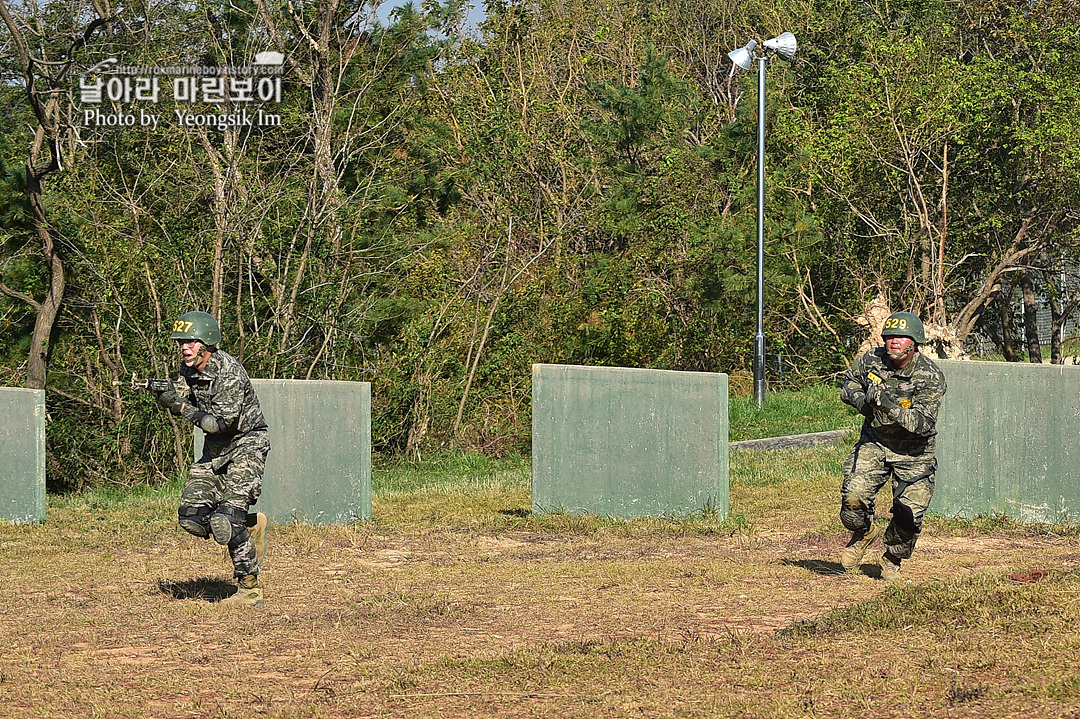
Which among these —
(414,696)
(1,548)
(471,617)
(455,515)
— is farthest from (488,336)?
(414,696)

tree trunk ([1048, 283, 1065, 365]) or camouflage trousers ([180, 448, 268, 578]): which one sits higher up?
tree trunk ([1048, 283, 1065, 365])

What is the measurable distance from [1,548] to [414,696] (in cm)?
570

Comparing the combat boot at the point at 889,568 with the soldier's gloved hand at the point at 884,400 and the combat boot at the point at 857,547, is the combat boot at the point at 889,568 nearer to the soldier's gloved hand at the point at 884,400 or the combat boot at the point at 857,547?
the combat boot at the point at 857,547

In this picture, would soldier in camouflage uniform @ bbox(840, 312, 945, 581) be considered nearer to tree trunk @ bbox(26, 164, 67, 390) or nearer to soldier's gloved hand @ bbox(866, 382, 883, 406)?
soldier's gloved hand @ bbox(866, 382, 883, 406)

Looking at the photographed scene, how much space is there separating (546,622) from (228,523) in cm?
183

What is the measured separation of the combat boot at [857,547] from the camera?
8102 millimetres

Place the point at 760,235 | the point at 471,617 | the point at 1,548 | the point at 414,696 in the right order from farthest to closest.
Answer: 1. the point at 760,235
2. the point at 1,548
3. the point at 471,617
4. the point at 414,696

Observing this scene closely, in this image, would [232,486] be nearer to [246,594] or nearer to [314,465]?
[246,594]

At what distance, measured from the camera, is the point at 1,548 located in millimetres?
10055

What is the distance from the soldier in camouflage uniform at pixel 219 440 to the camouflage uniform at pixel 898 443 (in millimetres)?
3295

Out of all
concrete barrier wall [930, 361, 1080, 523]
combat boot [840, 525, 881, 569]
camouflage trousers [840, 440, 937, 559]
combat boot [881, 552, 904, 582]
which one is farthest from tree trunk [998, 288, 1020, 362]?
camouflage trousers [840, 440, 937, 559]

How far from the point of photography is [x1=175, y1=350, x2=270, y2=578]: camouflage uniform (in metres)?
7.46

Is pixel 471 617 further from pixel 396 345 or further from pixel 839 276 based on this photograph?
pixel 839 276

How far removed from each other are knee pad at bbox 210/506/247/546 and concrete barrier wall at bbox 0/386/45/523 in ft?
14.2
